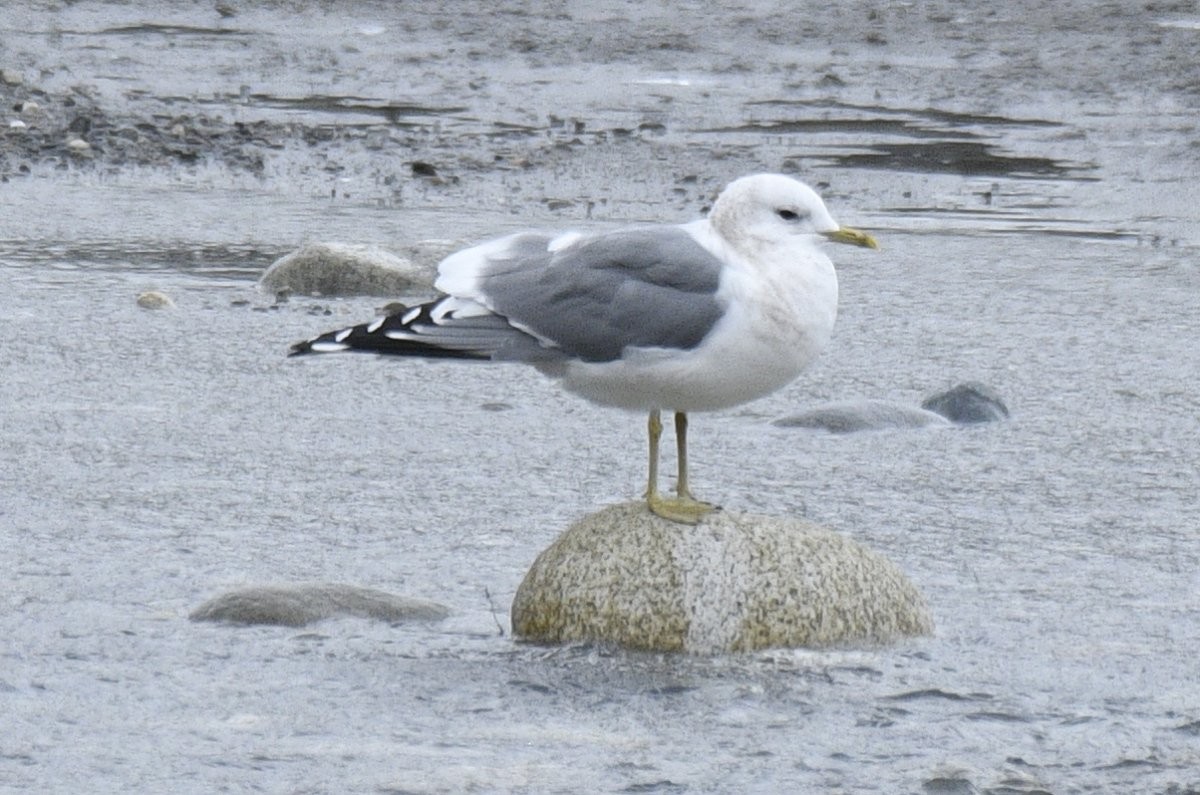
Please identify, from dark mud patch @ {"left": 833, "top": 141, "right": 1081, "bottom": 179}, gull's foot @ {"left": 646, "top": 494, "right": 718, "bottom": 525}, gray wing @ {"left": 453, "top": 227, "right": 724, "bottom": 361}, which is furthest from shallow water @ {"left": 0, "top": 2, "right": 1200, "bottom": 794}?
gray wing @ {"left": 453, "top": 227, "right": 724, "bottom": 361}

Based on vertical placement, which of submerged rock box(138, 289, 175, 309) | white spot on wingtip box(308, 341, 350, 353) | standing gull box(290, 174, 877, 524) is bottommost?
submerged rock box(138, 289, 175, 309)

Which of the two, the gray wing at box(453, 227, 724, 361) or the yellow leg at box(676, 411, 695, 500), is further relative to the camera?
the yellow leg at box(676, 411, 695, 500)

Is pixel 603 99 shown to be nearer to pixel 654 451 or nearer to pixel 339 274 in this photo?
pixel 339 274

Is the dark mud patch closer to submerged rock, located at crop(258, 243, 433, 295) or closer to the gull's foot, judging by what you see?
submerged rock, located at crop(258, 243, 433, 295)

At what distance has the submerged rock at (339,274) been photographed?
933cm

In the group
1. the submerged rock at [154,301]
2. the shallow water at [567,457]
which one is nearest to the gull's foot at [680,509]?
the shallow water at [567,457]

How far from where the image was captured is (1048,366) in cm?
832

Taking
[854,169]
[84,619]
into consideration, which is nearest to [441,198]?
[854,169]

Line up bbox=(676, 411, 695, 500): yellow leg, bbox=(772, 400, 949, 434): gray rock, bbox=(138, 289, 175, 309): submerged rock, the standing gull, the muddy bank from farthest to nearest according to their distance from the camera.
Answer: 1. the muddy bank
2. bbox=(138, 289, 175, 309): submerged rock
3. bbox=(772, 400, 949, 434): gray rock
4. bbox=(676, 411, 695, 500): yellow leg
5. the standing gull

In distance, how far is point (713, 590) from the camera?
5359mm

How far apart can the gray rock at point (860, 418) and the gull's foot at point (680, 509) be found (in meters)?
1.91

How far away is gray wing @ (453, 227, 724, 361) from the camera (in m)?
5.24

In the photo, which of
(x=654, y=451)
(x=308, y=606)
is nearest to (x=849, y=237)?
(x=654, y=451)

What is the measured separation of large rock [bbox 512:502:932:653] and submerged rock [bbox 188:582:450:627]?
269 mm
